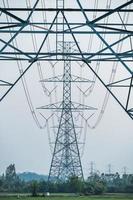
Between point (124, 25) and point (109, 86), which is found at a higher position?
point (124, 25)

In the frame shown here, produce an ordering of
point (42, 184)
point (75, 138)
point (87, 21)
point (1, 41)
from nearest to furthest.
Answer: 1. point (87, 21)
2. point (1, 41)
3. point (75, 138)
4. point (42, 184)

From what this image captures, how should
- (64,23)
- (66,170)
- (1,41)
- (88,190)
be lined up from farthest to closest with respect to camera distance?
(88,190) < (66,170) < (64,23) < (1,41)

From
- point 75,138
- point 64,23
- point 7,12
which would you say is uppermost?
point 75,138

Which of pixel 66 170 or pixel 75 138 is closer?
pixel 75 138

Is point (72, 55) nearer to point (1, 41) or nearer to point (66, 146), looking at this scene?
point (1, 41)

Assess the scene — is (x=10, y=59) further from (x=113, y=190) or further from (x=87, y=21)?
(x=113, y=190)

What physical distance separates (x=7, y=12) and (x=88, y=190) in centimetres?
5229

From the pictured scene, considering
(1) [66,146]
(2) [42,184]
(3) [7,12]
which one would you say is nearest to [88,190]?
(2) [42,184]

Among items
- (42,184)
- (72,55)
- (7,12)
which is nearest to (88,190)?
(42,184)

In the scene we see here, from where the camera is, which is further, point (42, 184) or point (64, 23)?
point (42, 184)

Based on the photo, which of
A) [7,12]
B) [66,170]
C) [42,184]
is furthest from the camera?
[42,184]

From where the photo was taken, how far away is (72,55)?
19891mm

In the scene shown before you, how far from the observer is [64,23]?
19.0 meters

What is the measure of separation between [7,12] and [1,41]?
2.63 m
